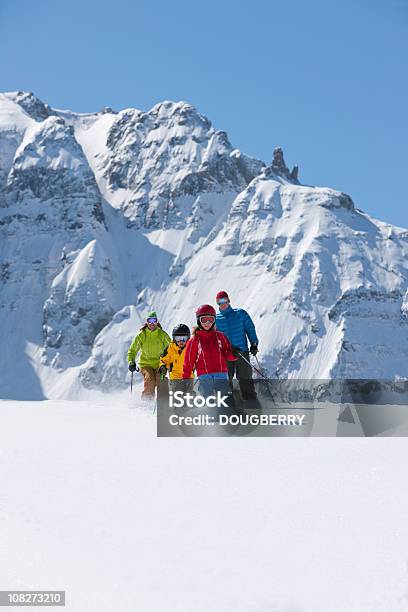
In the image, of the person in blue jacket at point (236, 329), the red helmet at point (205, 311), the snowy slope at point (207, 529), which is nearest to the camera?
the snowy slope at point (207, 529)

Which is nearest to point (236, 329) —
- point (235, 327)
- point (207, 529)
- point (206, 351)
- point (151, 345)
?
point (235, 327)

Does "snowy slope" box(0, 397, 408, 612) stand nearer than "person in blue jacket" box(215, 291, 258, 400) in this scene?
Yes

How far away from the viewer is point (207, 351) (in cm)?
1081

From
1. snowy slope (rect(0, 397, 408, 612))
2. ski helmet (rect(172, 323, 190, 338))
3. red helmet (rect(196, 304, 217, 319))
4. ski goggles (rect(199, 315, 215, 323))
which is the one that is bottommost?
snowy slope (rect(0, 397, 408, 612))

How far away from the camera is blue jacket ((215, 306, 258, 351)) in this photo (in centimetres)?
1308

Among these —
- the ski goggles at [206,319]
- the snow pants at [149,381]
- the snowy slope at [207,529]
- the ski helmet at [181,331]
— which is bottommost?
the snowy slope at [207,529]

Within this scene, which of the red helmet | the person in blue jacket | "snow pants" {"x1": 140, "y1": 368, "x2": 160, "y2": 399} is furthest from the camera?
"snow pants" {"x1": 140, "y1": 368, "x2": 160, "y2": 399}

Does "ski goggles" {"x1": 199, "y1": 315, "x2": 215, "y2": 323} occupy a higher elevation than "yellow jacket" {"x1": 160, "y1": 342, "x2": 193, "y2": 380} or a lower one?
higher

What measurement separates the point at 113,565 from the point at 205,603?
755 mm

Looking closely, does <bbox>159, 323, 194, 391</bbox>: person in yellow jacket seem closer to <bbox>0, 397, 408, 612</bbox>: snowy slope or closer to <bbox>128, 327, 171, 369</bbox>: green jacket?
<bbox>128, 327, 171, 369</bbox>: green jacket

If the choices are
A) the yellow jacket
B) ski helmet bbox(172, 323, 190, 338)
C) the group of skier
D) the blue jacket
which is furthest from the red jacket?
ski helmet bbox(172, 323, 190, 338)

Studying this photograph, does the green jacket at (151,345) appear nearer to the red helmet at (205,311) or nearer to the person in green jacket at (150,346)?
the person in green jacket at (150,346)

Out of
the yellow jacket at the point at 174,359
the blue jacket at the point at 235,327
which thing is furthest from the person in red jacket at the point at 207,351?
the yellow jacket at the point at 174,359

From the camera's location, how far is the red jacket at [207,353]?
10.7 meters
